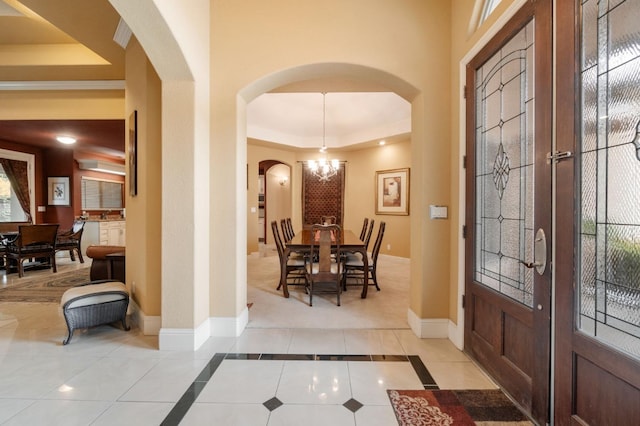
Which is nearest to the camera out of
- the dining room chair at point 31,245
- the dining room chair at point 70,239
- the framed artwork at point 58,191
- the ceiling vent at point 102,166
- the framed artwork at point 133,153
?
the framed artwork at point 133,153

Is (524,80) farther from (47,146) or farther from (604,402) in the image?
(47,146)

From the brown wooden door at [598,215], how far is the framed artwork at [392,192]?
5121 millimetres

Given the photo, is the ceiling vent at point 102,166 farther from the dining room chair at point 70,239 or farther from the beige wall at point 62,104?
the beige wall at point 62,104

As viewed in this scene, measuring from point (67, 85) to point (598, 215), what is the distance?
5.96 m

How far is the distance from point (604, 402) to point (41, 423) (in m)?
2.87

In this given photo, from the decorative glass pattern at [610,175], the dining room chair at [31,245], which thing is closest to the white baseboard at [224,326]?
the decorative glass pattern at [610,175]

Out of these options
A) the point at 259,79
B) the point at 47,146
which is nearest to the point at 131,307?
the point at 259,79

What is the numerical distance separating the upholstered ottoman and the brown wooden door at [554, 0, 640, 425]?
3443 millimetres

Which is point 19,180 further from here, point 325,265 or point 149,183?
point 325,265

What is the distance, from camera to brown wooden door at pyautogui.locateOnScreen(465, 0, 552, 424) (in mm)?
1564

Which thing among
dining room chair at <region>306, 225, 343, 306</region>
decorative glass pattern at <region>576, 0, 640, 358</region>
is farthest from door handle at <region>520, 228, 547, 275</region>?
dining room chair at <region>306, 225, 343, 306</region>

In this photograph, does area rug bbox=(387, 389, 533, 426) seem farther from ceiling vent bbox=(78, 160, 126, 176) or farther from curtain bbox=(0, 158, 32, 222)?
ceiling vent bbox=(78, 160, 126, 176)

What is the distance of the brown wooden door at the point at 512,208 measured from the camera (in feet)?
5.13

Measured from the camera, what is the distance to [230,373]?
2.09 metres
